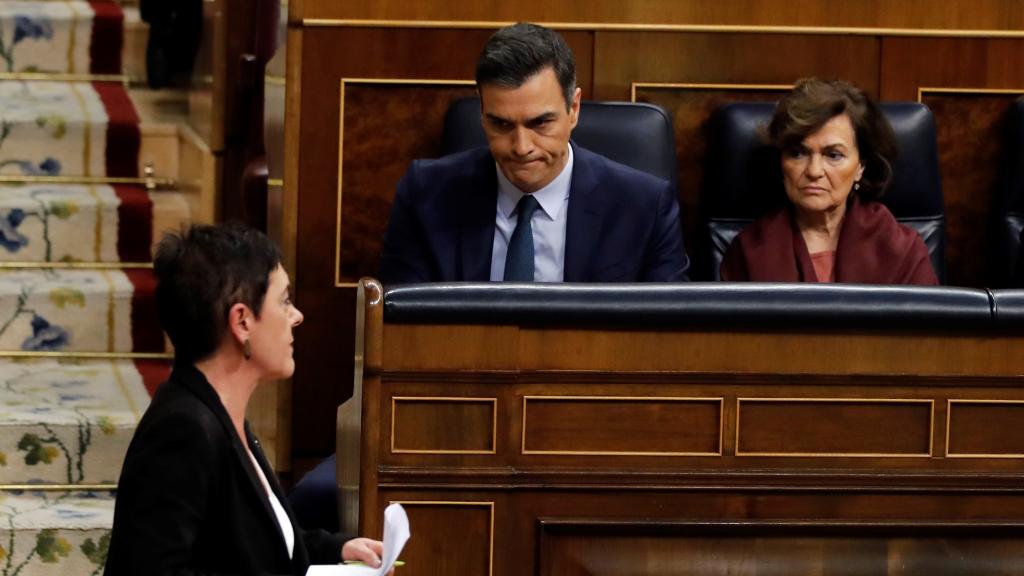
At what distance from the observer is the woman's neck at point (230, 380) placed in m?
1.98

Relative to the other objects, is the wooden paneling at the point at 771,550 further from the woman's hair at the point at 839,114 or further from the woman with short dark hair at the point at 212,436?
the woman's hair at the point at 839,114

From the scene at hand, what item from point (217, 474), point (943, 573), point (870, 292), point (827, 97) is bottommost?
point (943, 573)

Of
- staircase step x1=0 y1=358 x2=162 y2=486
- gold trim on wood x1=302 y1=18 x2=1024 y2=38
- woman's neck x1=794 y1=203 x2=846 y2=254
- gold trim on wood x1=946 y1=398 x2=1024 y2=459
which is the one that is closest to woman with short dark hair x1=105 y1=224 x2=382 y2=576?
gold trim on wood x1=946 y1=398 x2=1024 y2=459

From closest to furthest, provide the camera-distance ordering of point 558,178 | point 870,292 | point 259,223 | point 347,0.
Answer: point 870,292 → point 558,178 → point 347,0 → point 259,223

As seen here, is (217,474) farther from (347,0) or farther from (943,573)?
(347,0)

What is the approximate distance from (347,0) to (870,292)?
1.33 meters

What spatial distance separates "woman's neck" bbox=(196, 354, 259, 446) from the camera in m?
1.98

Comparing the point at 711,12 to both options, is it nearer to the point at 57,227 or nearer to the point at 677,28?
the point at 677,28

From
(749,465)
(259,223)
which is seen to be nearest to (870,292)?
(749,465)

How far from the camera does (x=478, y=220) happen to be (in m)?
3.01

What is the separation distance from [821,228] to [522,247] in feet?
2.03

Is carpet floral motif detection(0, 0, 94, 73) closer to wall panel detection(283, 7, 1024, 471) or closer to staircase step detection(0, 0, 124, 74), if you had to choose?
staircase step detection(0, 0, 124, 74)

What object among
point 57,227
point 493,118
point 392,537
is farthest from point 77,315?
point 392,537

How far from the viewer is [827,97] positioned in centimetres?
322
